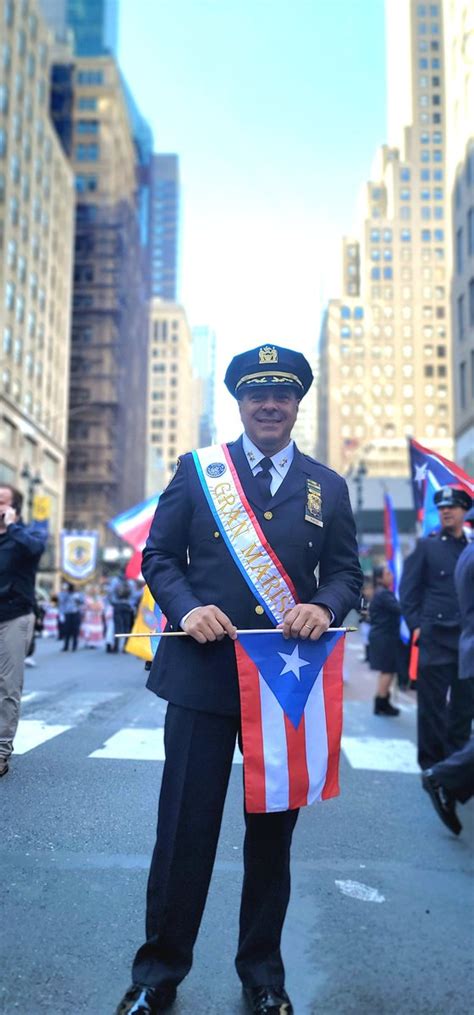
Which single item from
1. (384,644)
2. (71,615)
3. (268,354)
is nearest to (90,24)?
(71,615)

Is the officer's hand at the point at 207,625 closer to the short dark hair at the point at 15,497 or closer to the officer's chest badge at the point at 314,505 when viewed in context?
the officer's chest badge at the point at 314,505

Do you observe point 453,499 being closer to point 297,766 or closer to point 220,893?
point 220,893

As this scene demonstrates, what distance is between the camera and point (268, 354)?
3.08 m

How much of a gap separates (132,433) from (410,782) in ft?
305

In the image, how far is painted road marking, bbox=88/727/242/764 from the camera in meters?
5.32

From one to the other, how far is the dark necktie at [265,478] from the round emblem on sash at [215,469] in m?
0.13

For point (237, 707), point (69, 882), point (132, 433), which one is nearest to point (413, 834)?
point (69, 882)

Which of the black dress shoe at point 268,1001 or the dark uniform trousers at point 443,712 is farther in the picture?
the dark uniform trousers at point 443,712

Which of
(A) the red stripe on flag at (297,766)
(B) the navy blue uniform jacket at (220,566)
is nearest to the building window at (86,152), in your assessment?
(B) the navy blue uniform jacket at (220,566)

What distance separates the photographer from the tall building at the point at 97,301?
79.6 meters

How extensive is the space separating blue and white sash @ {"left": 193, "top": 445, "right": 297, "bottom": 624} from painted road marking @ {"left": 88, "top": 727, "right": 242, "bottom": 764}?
7.68 feet

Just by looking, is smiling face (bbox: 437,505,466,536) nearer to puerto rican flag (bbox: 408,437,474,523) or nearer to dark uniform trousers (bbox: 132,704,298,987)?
puerto rican flag (bbox: 408,437,474,523)

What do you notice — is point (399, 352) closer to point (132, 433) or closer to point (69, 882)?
point (132, 433)

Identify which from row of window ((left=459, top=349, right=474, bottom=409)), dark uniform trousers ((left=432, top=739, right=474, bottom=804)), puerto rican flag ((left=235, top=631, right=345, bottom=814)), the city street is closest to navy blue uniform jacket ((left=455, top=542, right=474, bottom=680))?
dark uniform trousers ((left=432, top=739, right=474, bottom=804))
